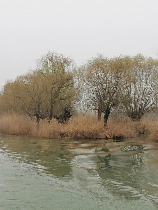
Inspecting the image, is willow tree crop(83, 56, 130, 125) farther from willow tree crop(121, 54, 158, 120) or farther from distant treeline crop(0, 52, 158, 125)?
willow tree crop(121, 54, 158, 120)

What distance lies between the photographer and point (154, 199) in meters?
8.05

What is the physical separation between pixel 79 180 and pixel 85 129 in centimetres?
1359

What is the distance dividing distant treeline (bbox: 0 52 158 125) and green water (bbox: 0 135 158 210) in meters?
12.1

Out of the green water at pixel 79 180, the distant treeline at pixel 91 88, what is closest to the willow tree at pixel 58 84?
the distant treeline at pixel 91 88

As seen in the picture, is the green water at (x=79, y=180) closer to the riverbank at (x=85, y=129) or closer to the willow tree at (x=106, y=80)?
the riverbank at (x=85, y=129)

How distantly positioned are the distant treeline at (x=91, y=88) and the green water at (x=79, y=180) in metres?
12.1

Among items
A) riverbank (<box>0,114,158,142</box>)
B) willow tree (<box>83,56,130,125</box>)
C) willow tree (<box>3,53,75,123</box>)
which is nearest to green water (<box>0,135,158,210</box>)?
riverbank (<box>0,114,158,142</box>)

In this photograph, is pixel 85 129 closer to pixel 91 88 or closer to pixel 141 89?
pixel 91 88

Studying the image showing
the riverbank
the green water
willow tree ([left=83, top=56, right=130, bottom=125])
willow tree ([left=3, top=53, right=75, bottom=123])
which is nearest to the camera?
the green water

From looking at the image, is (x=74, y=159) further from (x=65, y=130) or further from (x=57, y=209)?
(x=65, y=130)

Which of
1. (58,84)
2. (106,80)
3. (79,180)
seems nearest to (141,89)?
(106,80)

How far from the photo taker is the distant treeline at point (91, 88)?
2803 centimetres

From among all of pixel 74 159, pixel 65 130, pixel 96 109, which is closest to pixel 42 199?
pixel 74 159

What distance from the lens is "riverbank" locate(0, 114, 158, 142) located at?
23.8 metres
